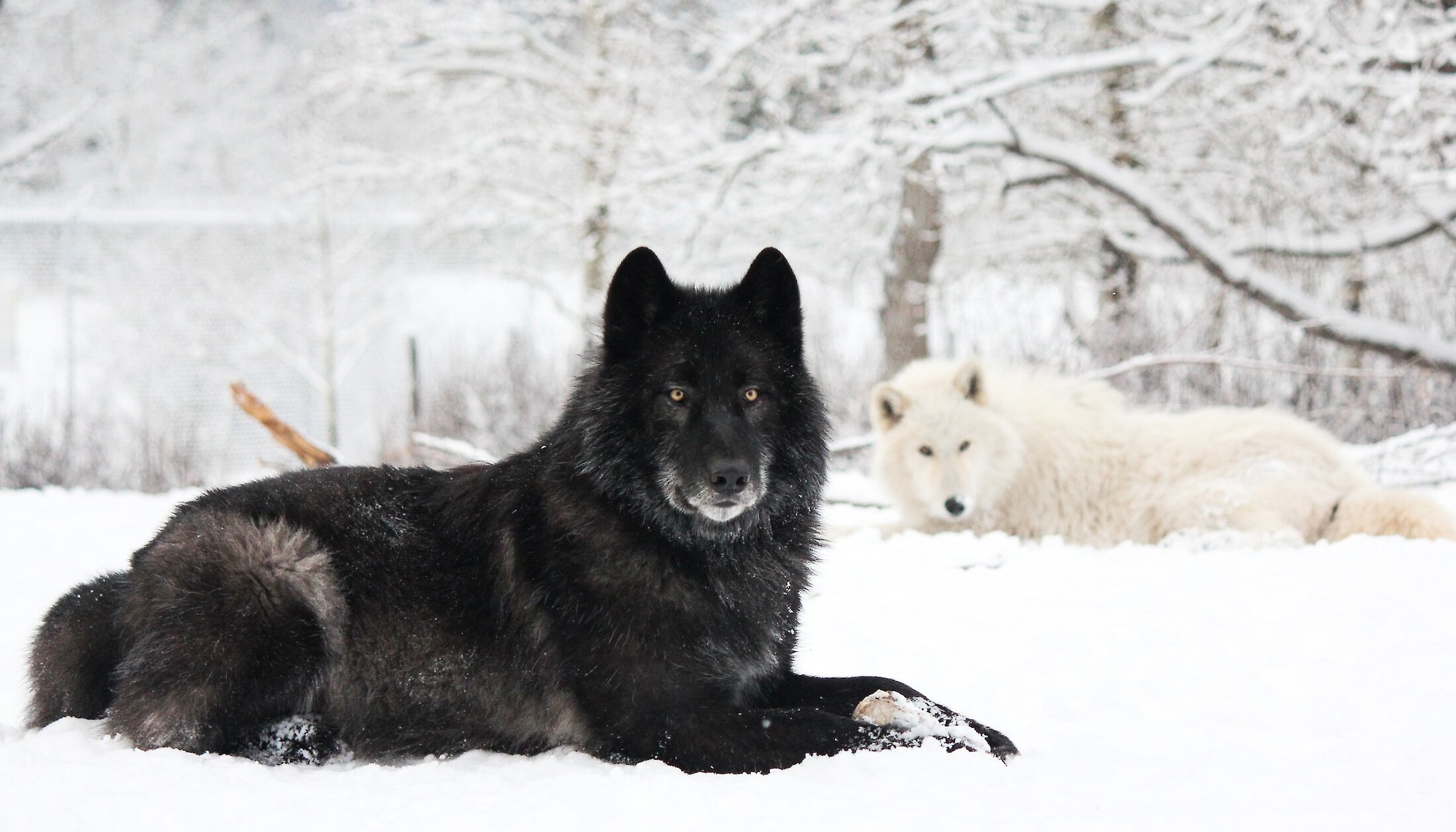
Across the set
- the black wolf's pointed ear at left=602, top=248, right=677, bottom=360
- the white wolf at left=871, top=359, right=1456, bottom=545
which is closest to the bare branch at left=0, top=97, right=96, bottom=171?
the white wolf at left=871, top=359, right=1456, bottom=545

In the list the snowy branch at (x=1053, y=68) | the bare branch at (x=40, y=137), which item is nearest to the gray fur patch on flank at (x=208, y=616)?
the snowy branch at (x=1053, y=68)

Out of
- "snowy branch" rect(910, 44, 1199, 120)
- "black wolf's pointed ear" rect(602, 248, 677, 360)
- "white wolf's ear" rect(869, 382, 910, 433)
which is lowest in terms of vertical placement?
"white wolf's ear" rect(869, 382, 910, 433)

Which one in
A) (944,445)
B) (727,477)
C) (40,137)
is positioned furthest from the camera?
(40,137)

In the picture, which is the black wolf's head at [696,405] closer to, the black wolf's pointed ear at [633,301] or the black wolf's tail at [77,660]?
the black wolf's pointed ear at [633,301]

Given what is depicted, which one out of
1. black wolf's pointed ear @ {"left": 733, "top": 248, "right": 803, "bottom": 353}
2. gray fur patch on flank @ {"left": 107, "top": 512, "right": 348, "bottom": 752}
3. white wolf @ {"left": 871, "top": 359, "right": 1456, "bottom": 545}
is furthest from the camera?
white wolf @ {"left": 871, "top": 359, "right": 1456, "bottom": 545}

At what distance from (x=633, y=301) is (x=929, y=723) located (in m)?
1.47

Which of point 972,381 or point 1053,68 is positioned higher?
point 1053,68

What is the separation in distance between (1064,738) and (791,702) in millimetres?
794

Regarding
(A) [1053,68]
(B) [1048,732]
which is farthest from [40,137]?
(B) [1048,732]

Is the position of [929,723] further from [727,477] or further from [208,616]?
[208,616]

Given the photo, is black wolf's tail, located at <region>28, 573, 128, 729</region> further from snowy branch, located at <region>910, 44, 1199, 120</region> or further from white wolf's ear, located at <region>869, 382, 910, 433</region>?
snowy branch, located at <region>910, 44, 1199, 120</region>

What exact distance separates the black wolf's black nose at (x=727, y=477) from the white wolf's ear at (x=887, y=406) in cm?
400

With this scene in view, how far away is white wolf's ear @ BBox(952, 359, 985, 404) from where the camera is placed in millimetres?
6824

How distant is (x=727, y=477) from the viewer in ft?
9.55
